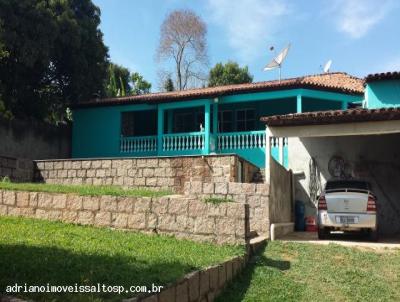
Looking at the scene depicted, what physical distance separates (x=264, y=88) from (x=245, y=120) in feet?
9.04

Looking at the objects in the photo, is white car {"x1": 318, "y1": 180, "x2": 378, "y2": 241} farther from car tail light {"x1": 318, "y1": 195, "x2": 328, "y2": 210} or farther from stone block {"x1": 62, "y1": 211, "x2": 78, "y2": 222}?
stone block {"x1": 62, "y1": 211, "x2": 78, "y2": 222}

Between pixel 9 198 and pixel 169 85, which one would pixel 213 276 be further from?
pixel 169 85

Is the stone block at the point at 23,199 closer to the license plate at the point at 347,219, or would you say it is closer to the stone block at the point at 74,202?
the stone block at the point at 74,202

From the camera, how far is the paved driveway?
30.5ft

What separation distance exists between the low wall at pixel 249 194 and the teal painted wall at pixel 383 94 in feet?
25.6

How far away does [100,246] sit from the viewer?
6566 millimetres

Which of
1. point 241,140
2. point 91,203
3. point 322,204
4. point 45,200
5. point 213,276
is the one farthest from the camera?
point 241,140

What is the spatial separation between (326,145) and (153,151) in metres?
7.49

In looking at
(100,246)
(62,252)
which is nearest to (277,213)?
(100,246)

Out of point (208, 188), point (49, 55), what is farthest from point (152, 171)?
point (49, 55)

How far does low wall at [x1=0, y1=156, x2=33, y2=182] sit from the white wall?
7984 millimetres

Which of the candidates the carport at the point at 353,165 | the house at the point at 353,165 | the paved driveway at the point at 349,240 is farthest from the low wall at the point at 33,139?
the paved driveway at the point at 349,240

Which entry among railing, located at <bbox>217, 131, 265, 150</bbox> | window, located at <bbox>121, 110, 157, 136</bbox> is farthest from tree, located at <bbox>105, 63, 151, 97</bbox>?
railing, located at <bbox>217, 131, 265, 150</bbox>

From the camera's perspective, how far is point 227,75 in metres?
34.4
